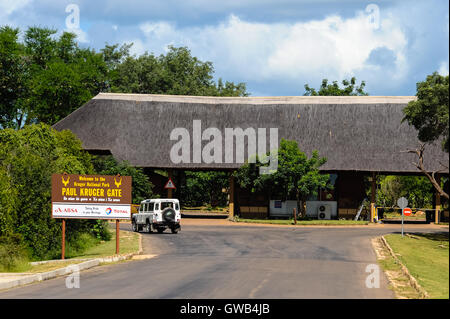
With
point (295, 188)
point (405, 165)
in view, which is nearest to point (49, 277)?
point (295, 188)

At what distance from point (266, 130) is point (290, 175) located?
7.02 m

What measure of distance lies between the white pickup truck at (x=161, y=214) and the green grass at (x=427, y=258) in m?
12.2

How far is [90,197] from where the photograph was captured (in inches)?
1112

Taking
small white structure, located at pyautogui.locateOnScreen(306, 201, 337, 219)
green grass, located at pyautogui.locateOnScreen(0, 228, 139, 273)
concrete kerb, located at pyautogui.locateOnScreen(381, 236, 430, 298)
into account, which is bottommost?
green grass, located at pyautogui.locateOnScreen(0, 228, 139, 273)

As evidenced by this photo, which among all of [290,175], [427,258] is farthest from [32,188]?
[290,175]

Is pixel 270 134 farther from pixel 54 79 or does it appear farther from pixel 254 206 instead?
pixel 54 79

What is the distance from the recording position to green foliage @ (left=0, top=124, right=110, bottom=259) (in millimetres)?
28625

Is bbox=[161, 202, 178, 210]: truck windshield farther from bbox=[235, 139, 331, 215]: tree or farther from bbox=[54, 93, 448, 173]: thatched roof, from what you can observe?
bbox=[54, 93, 448, 173]: thatched roof

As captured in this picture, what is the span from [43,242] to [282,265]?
12243mm

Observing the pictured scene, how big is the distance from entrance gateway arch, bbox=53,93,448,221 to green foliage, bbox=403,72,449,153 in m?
12.6

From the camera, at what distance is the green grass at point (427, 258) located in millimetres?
18628

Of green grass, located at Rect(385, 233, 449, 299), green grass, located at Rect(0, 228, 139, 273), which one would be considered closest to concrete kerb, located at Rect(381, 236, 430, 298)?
green grass, located at Rect(385, 233, 449, 299)

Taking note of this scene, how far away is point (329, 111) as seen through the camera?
2128 inches

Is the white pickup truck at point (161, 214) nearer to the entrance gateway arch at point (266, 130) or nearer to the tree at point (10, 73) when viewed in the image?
the entrance gateway arch at point (266, 130)
